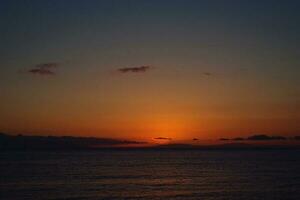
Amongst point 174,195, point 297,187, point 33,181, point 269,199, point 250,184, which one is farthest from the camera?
point 33,181

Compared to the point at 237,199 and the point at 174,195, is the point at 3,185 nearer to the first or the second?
the point at 174,195

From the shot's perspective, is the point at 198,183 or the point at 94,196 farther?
the point at 198,183

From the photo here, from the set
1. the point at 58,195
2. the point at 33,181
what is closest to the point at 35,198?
the point at 58,195

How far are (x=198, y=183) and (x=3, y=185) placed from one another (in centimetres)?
3008

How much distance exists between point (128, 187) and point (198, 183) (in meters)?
12.5

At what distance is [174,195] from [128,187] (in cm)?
1207

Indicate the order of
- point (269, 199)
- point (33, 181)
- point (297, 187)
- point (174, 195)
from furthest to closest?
point (33, 181) < point (297, 187) < point (174, 195) < point (269, 199)

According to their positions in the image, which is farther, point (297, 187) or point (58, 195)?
point (297, 187)

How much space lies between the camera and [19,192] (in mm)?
62188

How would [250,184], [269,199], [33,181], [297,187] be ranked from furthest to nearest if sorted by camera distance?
[33,181] → [250,184] → [297,187] → [269,199]

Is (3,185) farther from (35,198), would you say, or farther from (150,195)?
(150,195)

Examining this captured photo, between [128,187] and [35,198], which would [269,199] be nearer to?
[128,187]

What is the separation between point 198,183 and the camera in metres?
75.5

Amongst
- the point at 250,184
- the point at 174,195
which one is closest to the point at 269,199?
the point at 174,195
